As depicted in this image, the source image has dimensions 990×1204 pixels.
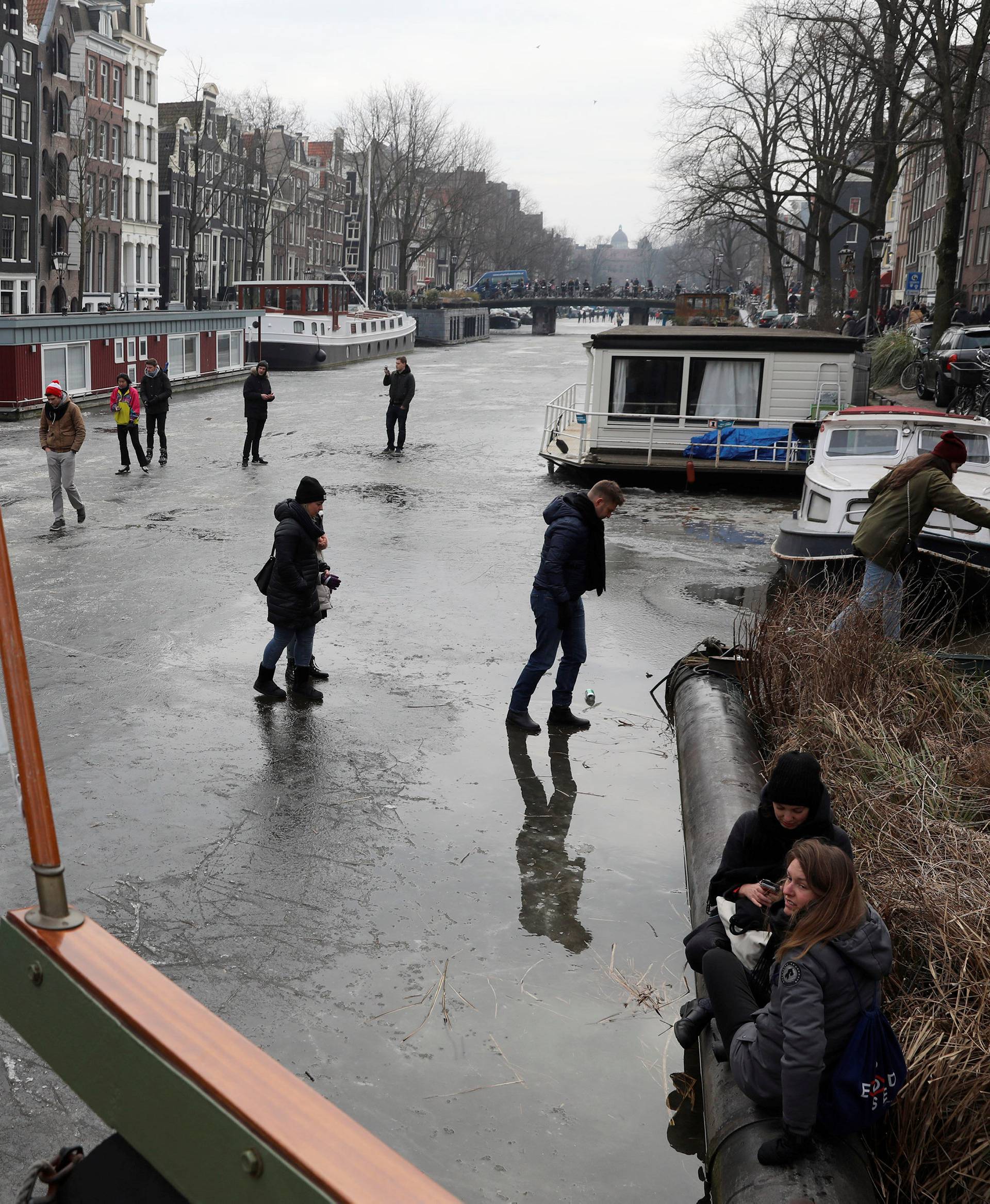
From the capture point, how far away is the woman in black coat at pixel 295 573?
355 inches

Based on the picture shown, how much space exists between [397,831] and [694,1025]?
8.70 feet

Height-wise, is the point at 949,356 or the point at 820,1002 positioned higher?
the point at 949,356

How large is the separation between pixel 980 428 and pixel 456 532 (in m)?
6.43

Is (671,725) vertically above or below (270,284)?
below

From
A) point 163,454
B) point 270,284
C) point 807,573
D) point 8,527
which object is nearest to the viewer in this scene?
point 807,573

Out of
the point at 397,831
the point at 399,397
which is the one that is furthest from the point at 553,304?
the point at 397,831

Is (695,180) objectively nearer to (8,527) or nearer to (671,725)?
(8,527)

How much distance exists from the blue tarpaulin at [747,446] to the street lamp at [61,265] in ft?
141

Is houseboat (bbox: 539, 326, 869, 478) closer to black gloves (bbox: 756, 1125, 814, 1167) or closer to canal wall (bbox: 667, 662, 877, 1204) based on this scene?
canal wall (bbox: 667, 662, 877, 1204)

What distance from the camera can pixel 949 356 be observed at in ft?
86.3

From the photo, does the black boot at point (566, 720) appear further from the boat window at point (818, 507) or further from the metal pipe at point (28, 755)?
the metal pipe at point (28, 755)

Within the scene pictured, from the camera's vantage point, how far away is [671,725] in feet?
29.6

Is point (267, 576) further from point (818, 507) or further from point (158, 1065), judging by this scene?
point (158, 1065)

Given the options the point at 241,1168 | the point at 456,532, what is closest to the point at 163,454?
the point at 456,532
